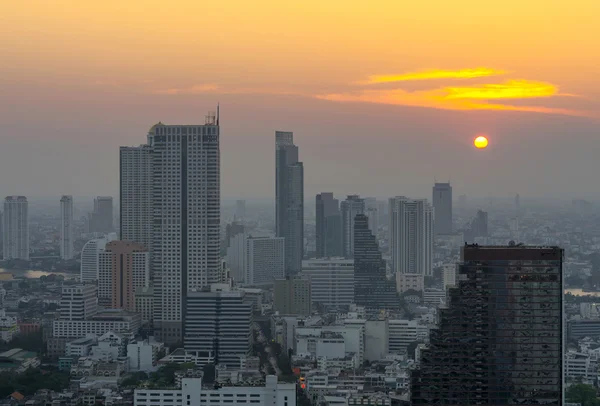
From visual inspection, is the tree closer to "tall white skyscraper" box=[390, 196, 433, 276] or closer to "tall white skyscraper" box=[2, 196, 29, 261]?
"tall white skyscraper" box=[390, 196, 433, 276]

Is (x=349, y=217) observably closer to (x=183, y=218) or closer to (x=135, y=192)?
(x=135, y=192)

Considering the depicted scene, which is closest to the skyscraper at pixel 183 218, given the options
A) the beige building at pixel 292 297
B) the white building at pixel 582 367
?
the beige building at pixel 292 297

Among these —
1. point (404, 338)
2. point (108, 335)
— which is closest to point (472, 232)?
point (404, 338)

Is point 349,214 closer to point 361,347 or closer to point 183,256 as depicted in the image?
point 183,256

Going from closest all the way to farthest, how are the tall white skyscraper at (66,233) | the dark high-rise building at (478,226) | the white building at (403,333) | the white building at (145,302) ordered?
the dark high-rise building at (478,226), the white building at (403,333), the white building at (145,302), the tall white skyscraper at (66,233)

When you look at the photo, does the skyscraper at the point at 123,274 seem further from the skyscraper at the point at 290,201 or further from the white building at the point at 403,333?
the skyscraper at the point at 290,201
